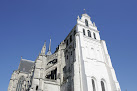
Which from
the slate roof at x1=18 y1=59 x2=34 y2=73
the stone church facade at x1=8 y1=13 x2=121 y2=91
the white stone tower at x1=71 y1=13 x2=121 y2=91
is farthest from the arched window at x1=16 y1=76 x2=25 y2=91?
the white stone tower at x1=71 y1=13 x2=121 y2=91

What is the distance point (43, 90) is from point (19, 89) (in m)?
17.9

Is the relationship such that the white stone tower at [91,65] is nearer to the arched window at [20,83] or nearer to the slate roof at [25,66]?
the arched window at [20,83]

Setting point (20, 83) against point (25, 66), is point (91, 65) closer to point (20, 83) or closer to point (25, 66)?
point (20, 83)

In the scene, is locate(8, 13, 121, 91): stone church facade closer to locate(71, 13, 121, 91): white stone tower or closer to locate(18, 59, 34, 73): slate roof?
locate(71, 13, 121, 91): white stone tower

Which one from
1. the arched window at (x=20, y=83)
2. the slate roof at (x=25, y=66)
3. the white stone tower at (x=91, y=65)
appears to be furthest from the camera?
the slate roof at (x=25, y=66)

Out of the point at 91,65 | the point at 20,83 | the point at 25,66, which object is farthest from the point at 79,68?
the point at 25,66

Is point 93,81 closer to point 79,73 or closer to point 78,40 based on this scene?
point 79,73

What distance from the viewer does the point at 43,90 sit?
62.3ft

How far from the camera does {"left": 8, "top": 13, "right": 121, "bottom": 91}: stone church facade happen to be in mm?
19203

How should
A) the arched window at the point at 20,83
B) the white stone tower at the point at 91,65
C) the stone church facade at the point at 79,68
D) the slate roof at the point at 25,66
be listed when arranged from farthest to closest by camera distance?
the slate roof at the point at 25,66, the arched window at the point at 20,83, the stone church facade at the point at 79,68, the white stone tower at the point at 91,65

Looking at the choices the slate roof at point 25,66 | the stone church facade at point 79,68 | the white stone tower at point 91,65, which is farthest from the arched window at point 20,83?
the white stone tower at point 91,65

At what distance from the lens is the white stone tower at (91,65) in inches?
734

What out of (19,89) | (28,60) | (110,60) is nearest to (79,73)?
(110,60)

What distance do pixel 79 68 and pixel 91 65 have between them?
8.51ft
